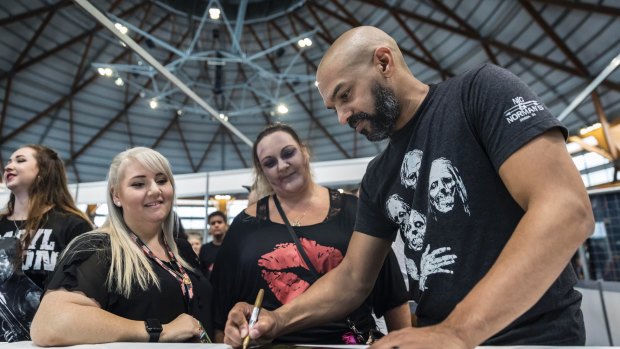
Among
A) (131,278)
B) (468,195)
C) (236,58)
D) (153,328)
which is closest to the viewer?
(468,195)

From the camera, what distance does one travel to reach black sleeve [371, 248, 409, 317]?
1816 mm

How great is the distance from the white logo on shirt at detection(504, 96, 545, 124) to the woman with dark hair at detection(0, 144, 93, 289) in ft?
6.75

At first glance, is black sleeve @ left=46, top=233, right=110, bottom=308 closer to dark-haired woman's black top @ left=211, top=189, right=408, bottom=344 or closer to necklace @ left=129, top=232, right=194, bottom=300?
necklace @ left=129, top=232, right=194, bottom=300

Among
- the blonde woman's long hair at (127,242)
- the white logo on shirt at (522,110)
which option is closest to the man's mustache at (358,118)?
the white logo on shirt at (522,110)

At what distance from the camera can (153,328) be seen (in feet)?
4.41

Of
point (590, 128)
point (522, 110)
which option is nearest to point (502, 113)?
point (522, 110)

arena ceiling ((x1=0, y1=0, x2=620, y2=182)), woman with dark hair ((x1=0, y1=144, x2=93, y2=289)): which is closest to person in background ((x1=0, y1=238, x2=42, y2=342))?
woman with dark hair ((x1=0, y1=144, x2=93, y2=289))

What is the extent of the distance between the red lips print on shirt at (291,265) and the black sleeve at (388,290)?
0.24m

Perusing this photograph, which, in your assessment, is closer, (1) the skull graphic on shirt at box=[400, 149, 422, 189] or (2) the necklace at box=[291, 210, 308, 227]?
(1) the skull graphic on shirt at box=[400, 149, 422, 189]

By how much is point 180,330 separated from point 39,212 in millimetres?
1337

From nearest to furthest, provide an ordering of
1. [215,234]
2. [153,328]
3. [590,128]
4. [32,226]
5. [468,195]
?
[468,195]
[153,328]
[32,226]
[215,234]
[590,128]

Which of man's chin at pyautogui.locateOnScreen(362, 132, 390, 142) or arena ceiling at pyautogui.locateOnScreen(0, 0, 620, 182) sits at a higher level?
arena ceiling at pyautogui.locateOnScreen(0, 0, 620, 182)

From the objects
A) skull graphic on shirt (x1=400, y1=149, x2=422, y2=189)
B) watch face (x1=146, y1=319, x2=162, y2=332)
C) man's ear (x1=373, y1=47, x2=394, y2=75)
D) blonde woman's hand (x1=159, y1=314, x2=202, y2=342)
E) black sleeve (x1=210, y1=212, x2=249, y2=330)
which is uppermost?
man's ear (x1=373, y1=47, x2=394, y2=75)

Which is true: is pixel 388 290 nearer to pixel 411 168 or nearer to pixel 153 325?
pixel 411 168
